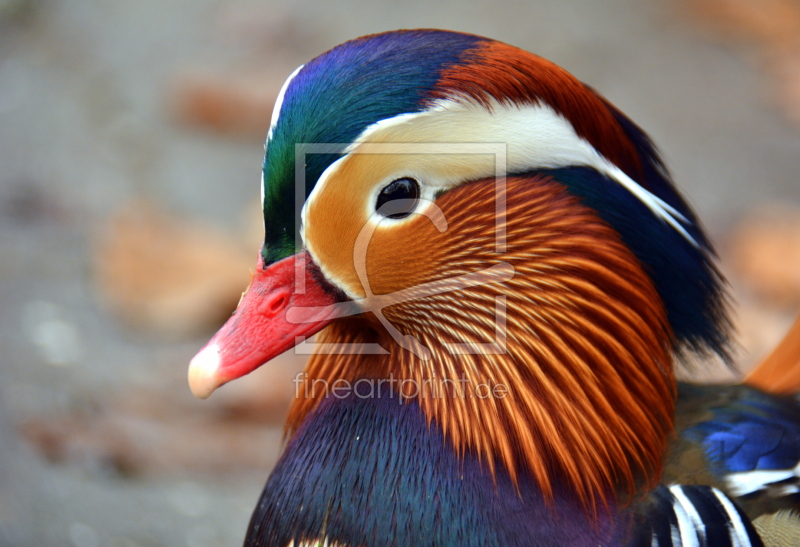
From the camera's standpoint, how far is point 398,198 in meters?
0.78

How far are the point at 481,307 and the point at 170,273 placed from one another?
1.54 metres

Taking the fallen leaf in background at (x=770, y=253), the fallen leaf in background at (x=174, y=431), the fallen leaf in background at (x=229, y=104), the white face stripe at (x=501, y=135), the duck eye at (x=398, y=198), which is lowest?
the fallen leaf in background at (x=174, y=431)

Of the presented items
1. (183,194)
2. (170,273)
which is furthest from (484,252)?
(183,194)

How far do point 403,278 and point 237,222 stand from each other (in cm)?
176

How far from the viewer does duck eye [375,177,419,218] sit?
774 millimetres

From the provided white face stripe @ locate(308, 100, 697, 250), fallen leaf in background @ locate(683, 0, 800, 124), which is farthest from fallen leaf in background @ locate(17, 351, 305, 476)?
fallen leaf in background @ locate(683, 0, 800, 124)

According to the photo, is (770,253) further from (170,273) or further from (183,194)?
(183,194)

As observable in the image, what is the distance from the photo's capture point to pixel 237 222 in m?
2.49

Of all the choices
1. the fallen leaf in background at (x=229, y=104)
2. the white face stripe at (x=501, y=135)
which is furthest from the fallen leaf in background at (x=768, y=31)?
the white face stripe at (x=501, y=135)

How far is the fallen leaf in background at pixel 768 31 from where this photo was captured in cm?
278

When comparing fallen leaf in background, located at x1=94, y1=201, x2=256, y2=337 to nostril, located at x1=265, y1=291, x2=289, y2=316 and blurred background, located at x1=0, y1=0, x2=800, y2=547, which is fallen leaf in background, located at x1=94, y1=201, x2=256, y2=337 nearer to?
blurred background, located at x1=0, y1=0, x2=800, y2=547

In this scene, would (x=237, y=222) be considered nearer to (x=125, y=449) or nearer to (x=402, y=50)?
(x=125, y=449)

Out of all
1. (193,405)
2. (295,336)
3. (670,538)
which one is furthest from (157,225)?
(670,538)

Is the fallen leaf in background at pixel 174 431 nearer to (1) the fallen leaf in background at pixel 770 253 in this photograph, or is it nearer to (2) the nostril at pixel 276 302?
(2) the nostril at pixel 276 302
